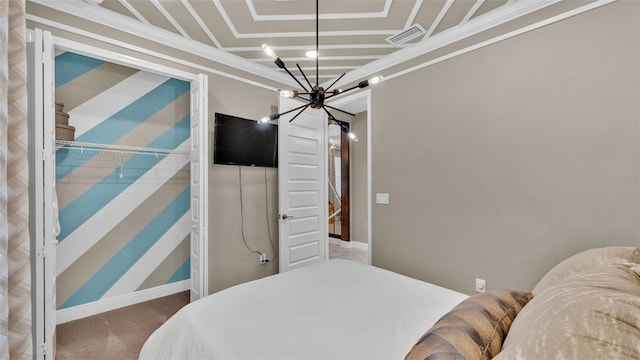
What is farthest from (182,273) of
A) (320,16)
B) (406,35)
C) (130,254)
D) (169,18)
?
(406,35)

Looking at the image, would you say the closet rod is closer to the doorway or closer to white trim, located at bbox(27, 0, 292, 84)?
white trim, located at bbox(27, 0, 292, 84)

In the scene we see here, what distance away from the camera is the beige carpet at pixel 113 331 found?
205 centimetres

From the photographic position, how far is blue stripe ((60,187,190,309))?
2645mm

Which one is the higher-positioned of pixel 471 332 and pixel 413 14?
pixel 413 14

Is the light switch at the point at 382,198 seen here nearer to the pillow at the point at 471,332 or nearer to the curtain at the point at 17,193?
the pillow at the point at 471,332

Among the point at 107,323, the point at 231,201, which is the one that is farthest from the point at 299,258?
the point at 107,323

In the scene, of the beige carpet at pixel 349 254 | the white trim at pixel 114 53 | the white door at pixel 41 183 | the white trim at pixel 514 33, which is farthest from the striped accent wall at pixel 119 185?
the white trim at pixel 514 33

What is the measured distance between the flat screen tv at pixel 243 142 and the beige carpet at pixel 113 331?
1623 millimetres

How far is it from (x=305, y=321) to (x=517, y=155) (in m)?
2.04

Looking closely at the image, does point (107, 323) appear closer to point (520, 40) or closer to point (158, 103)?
point (158, 103)

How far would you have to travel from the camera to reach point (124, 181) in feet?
9.52

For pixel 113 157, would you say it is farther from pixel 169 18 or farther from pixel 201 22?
pixel 201 22

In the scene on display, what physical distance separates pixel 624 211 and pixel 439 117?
144cm

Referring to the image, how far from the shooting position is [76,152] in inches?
103
